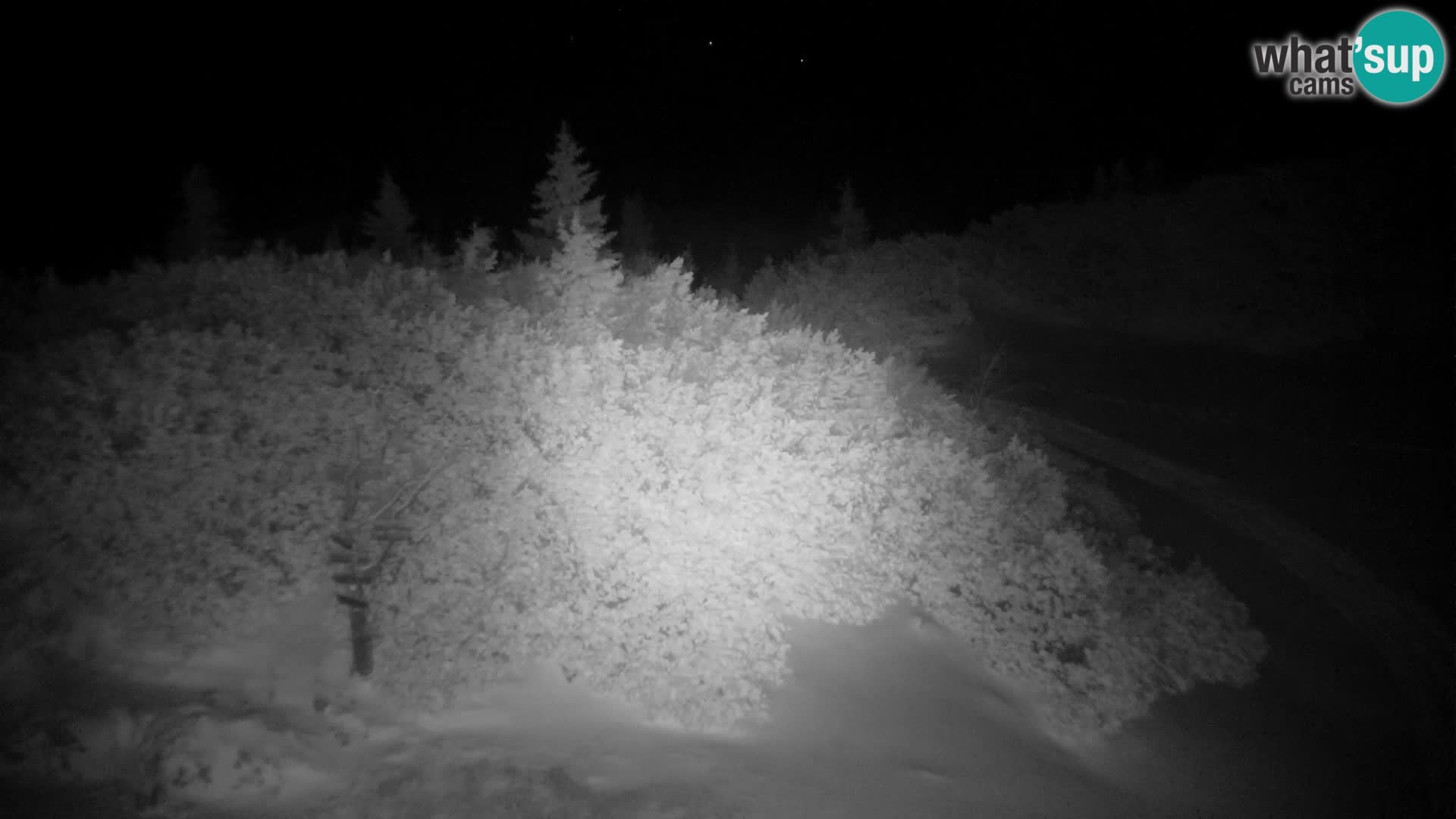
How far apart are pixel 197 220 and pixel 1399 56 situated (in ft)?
127

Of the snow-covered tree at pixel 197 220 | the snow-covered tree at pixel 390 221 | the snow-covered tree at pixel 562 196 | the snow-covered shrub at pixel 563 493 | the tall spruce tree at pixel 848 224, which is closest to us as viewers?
the snow-covered shrub at pixel 563 493

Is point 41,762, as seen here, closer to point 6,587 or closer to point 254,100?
point 6,587

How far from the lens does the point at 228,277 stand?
9.87 meters

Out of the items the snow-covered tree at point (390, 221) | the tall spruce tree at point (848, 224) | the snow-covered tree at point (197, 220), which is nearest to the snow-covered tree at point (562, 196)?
the snow-covered tree at point (390, 221)

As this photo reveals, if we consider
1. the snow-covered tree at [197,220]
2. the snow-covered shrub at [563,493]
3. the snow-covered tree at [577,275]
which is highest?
the snow-covered tree at [197,220]

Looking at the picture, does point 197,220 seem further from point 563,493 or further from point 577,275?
point 563,493

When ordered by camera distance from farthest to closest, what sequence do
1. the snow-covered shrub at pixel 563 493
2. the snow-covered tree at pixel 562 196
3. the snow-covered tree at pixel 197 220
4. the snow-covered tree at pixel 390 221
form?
the snow-covered tree at pixel 390 221
the snow-covered tree at pixel 197 220
the snow-covered tree at pixel 562 196
the snow-covered shrub at pixel 563 493

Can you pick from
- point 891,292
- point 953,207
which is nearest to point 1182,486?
point 891,292
